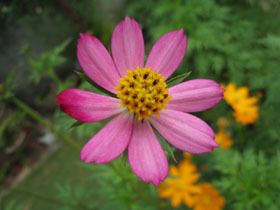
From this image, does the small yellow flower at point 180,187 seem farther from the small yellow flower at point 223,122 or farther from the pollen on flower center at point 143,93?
the pollen on flower center at point 143,93

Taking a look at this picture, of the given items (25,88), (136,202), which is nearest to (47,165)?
(25,88)

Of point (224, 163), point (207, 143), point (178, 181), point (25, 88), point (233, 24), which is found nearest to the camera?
point (207, 143)

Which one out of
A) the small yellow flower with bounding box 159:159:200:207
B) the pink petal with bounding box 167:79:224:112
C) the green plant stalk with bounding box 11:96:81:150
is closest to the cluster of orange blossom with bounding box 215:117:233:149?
the small yellow flower with bounding box 159:159:200:207

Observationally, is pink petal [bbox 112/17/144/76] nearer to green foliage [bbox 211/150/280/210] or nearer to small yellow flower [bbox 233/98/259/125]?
green foliage [bbox 211/150/280/210]

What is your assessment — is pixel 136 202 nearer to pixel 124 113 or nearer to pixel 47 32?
pixel 124 113

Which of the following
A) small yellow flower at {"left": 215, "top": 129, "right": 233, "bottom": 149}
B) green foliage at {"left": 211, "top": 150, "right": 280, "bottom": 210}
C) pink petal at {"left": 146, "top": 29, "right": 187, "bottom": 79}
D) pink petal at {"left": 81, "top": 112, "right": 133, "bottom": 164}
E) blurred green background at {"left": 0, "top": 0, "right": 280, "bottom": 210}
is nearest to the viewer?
pink petal at {"left": 81, "top": 112, "right": 133, "bottom": 164}

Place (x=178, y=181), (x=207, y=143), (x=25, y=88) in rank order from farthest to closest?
Result: (x=25, y=88), (x=178, y=181), (x=207, y=143)
